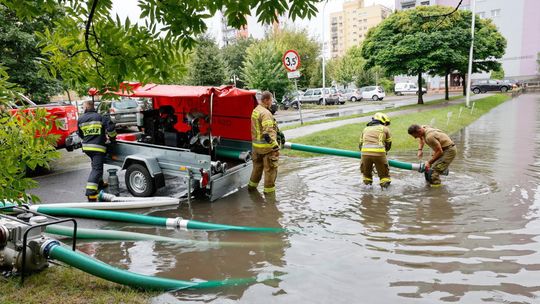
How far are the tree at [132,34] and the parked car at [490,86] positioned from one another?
50.9 meters

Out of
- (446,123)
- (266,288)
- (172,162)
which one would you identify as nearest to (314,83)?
(446,123)

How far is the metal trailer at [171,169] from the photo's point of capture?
23.2 feet

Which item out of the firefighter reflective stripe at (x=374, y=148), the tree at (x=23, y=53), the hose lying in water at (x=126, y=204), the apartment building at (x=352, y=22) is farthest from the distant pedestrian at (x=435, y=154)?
the apartment building at (x=352, y=22)

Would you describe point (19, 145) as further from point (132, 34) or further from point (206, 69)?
point (206, 69)

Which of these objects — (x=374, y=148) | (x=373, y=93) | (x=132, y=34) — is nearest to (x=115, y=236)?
(x=132, y=34)

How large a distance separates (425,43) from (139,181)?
2300cm

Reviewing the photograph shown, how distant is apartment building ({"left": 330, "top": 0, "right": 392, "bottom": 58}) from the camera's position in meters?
135

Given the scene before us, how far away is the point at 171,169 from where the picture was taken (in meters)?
7.40

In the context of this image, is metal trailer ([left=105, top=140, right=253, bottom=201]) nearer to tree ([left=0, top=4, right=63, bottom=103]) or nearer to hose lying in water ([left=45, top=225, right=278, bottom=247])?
hose lying in water ([left=45, top=225, right=278, bottom=247])

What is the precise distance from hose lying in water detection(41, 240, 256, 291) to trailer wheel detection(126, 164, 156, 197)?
11.0 ft

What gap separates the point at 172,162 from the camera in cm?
736

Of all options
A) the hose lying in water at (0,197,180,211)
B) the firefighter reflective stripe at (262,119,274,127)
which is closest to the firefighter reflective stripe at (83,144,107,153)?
the hose lying in water at (0,197,180,211)

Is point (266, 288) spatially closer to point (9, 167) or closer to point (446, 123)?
point (9, 167)

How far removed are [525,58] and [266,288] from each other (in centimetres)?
6589
